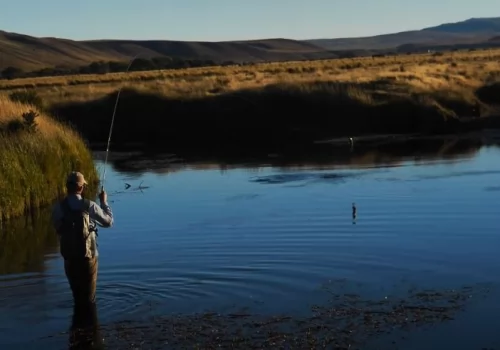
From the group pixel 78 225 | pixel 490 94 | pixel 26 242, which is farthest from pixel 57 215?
pixel 490 94

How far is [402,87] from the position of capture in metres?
42.8

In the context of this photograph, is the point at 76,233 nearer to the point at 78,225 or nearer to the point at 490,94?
the point at 78,225

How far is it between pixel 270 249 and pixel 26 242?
15.8 feet

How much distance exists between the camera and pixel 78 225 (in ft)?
34.4

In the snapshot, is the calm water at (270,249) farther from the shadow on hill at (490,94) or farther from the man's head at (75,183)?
the shadow on hill at (490,94)

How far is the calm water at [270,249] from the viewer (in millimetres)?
11461

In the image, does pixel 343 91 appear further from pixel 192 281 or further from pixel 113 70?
pixel 113 70

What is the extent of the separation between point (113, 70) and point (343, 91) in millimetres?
65427

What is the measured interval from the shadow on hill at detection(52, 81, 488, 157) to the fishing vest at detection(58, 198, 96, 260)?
25737mm

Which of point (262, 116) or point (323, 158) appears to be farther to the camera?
point (262, 116)

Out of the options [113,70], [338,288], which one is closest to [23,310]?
[338,288]

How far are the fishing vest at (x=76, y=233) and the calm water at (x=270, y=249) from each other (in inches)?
33.6

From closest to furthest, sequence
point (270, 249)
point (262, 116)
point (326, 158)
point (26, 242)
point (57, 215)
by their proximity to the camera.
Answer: point (57, 215)
point (270, 249)
point (26, 242)
point (326, 158)
point (262, 116)

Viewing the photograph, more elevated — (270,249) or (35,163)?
(35,163)
